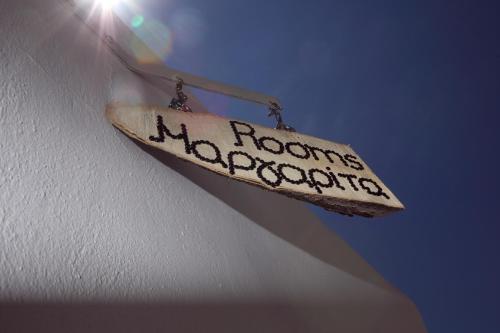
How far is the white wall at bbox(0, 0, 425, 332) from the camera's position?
0.46m

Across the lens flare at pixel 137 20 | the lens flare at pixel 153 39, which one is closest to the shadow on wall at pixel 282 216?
the lens flare at pixel 153 39

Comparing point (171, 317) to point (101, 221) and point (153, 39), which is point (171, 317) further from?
point (153, 39)

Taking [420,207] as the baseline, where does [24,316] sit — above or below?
below

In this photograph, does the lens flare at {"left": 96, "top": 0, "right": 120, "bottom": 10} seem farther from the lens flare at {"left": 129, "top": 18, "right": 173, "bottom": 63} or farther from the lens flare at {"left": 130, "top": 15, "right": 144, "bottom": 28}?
the lens flare at {"left": 130, "top": 15, "right": 144, "bottom": 28}

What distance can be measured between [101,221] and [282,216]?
2.71ft

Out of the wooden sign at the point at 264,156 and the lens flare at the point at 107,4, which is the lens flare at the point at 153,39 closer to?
the lens flare at the point at 107,4

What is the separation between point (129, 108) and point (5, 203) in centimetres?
33

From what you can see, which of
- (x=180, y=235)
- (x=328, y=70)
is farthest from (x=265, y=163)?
(x=328, y=70)

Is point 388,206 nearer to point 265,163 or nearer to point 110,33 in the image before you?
point 265,163

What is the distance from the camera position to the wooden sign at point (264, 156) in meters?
0.66

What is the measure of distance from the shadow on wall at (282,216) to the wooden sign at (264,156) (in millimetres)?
106

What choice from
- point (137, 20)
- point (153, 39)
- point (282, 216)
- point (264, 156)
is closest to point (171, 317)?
point (264, 156)

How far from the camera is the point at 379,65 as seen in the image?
9.42 metres

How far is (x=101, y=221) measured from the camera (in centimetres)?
57
